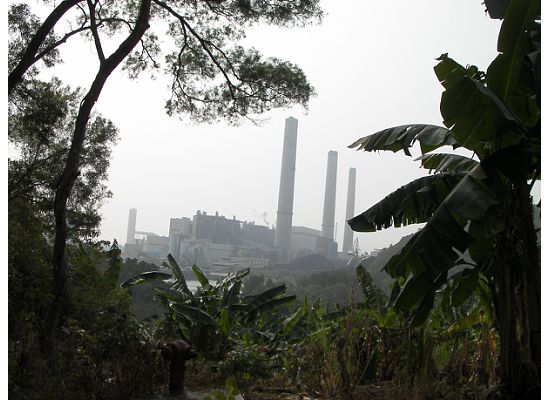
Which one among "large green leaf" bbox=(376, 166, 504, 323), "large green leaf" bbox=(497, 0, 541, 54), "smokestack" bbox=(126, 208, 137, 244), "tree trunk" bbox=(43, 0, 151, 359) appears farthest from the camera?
"smokestack" bbox=(126, 208, 137, 244)

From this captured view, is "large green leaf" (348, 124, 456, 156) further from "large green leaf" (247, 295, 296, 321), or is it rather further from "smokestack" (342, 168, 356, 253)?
"smokestack" (342, 168, 356, 253)

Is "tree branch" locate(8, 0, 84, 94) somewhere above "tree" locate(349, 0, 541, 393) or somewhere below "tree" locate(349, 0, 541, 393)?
above

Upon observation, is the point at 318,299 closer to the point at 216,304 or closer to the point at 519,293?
the point at 216,304

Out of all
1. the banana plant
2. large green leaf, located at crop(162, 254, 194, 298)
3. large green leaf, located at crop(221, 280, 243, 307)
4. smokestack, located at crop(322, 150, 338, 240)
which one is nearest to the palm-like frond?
the banana plant

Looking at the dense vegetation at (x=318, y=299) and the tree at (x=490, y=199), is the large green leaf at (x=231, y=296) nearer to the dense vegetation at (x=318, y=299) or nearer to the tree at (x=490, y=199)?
the dense vegetation at (x=318, y=299)

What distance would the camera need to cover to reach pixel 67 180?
12.8ft

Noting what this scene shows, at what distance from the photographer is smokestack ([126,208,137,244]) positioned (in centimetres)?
1079

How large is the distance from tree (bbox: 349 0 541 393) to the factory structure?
14.5ft

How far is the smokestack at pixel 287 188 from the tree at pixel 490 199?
458 centimetres

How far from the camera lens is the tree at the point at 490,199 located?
264 centimetres

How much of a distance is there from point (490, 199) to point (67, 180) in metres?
2.96

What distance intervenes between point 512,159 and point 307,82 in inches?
111

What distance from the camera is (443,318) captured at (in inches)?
198

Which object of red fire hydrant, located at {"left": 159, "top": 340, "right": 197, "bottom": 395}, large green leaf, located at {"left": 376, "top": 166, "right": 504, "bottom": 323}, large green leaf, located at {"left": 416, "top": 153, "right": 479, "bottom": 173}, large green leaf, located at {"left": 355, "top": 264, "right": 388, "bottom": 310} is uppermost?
large green leaf, located at {"left": 416, "top": 153, "right": 479, "bottom": 173}
